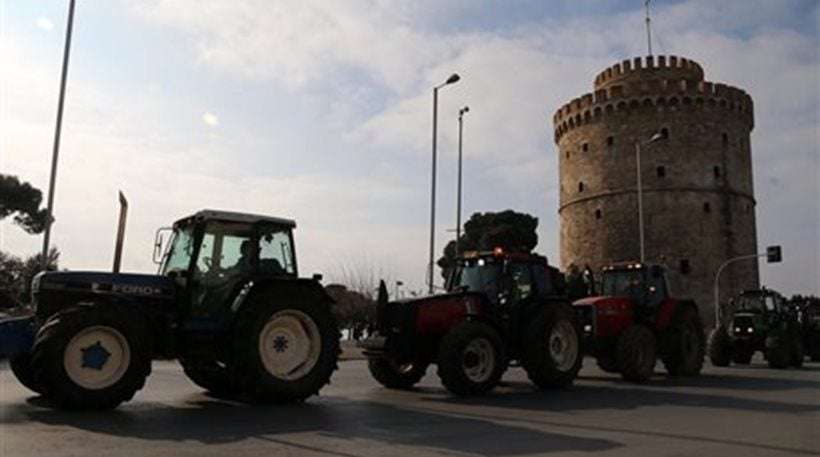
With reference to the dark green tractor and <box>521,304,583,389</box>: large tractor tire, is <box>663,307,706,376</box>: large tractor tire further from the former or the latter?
the dark green tractor

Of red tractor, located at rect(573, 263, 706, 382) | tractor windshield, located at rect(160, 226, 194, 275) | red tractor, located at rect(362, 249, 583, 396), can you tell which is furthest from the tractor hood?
red tractor, located at rect(573, 263, 706, 382)

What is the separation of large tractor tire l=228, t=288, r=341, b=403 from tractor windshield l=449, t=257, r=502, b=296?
10.0ft

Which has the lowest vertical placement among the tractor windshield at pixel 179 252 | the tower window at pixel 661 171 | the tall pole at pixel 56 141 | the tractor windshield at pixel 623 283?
the tractor windshield at pixel 179 252

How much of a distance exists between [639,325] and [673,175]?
3811cm

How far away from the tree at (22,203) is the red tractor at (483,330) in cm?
2726

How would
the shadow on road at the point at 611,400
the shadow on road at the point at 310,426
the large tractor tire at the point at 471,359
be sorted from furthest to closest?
the large tractor tire at the point at 471,359 → the shadow on road at the point at 611,400 → the shadow on road at the point at 310,426

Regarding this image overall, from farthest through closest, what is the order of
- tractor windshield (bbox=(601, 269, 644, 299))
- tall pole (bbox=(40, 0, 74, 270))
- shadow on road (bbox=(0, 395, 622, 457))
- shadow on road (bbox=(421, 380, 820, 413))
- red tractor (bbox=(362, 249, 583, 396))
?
tall pole (bbox=(40, 0, 74, 270)) < tractor windshield (bbox=(601, 269, 644, 299)) < red tractor (bbox=(362, 249, 583, 396)) < shadow on road (bbox=(421, 380, 820, 413)) < shadow on road (bbox=(0, 395, 622, 457))

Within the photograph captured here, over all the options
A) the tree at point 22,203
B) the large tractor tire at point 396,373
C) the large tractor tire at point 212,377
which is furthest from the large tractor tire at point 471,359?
the tree at point 22,203

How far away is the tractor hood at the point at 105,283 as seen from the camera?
30.0 ft

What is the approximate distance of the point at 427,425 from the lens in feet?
27.5

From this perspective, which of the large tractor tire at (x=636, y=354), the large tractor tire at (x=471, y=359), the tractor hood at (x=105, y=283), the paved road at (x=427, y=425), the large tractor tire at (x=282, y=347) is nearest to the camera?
the paved road at (x=427, y=425)

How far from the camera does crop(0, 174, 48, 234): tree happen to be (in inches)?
1358

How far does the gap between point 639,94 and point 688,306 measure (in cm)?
3723

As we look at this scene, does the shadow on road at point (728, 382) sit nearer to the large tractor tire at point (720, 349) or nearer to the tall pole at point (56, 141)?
the large tractor tire at point (720, 349)
